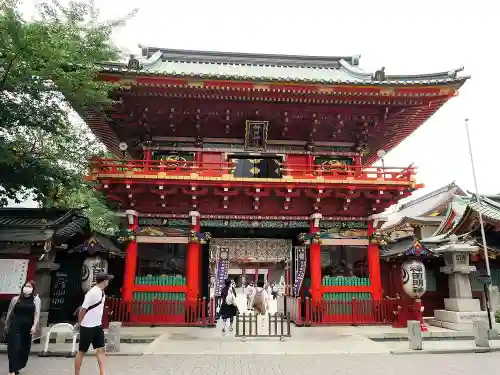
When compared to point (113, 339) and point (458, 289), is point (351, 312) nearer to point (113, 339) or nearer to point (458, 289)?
point (458, 289)

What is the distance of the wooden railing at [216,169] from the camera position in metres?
12.9

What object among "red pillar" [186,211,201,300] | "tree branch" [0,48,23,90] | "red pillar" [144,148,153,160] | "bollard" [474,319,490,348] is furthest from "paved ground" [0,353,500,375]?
"red pillar" [144,148,153,160]

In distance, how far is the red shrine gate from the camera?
13031mm

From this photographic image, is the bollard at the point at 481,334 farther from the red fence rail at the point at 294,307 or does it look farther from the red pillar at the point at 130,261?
the red pillar at the point at 130,261

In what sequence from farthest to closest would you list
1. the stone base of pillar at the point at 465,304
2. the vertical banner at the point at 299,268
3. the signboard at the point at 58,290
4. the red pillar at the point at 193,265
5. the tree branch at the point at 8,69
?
the vertical banner at the point at 299,268 → the stone base of pillar at the point at 465,304 → the red pillar at the point at 193,265 → the signboard at the point at 58,290 → the tree branch at the point at 8,69

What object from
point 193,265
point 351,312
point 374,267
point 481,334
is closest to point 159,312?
point 193,265

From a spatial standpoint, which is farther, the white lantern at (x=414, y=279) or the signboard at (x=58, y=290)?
the white lantern at (x=414, y=279)

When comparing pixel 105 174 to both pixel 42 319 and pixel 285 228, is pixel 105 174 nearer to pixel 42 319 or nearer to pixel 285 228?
pixel 42 319

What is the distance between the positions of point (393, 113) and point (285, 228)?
637 centimetres

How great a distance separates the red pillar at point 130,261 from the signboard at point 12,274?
3512 millimetres

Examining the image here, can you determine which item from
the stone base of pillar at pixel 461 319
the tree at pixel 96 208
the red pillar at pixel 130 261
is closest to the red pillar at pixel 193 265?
the red pillar at pixel 130 261

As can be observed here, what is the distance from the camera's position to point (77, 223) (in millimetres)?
12680

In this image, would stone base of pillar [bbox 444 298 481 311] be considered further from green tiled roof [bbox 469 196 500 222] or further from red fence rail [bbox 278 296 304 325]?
red fence rail [bbox 278 296 304 325]

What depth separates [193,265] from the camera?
13.4 meters
